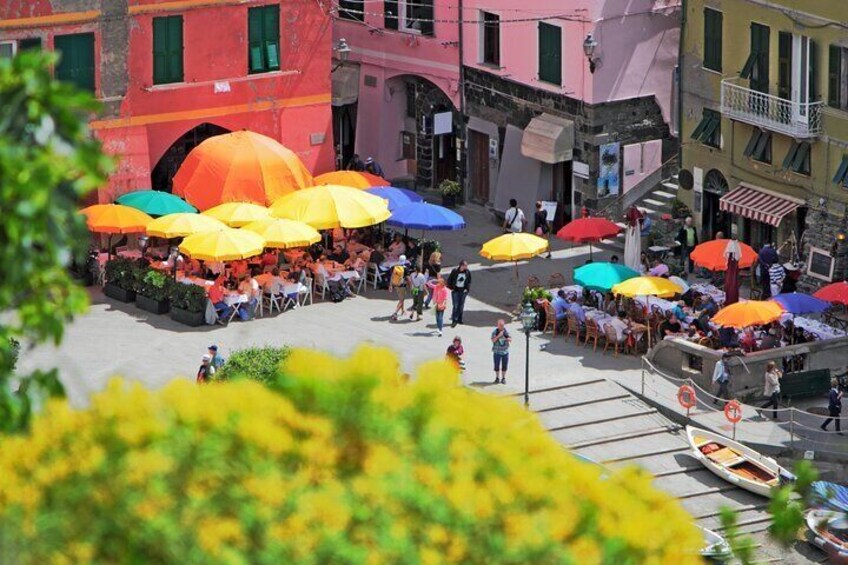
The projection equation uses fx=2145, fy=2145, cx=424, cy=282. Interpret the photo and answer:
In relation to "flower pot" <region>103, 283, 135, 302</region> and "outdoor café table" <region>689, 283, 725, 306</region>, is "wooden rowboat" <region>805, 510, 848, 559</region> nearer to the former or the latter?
"outdoor café table" <region>689, 283, 725, 306</region>

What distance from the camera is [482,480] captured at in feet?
52.2

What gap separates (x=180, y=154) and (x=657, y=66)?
41.0ft

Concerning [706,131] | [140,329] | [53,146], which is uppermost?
[53,146]

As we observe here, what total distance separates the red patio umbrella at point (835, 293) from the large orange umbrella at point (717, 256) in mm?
2171

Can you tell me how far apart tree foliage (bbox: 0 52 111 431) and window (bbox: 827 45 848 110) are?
1405 inches

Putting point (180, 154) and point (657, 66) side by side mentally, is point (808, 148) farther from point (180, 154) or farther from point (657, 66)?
point (180, 154)

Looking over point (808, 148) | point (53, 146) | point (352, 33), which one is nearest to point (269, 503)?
point (53, 146)

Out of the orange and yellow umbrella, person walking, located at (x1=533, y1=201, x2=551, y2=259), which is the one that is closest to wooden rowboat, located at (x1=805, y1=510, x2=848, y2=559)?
person walking, located at (x1=533, y1=201, x2=551, y2=259)

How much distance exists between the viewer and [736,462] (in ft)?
130

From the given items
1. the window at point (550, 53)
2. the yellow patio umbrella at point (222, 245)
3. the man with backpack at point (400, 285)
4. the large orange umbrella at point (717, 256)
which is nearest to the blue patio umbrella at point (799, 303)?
the large orange umbrella at point (717, 256)

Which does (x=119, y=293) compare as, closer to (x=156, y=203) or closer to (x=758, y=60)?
(x=156, y=203)

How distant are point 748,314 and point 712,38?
12000 millimetres

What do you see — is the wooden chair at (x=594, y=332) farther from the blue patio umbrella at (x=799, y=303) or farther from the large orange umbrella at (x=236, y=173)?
the large orange umbrella at (x=236, y=173)

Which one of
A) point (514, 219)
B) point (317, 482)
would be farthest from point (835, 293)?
point (317, 482)
